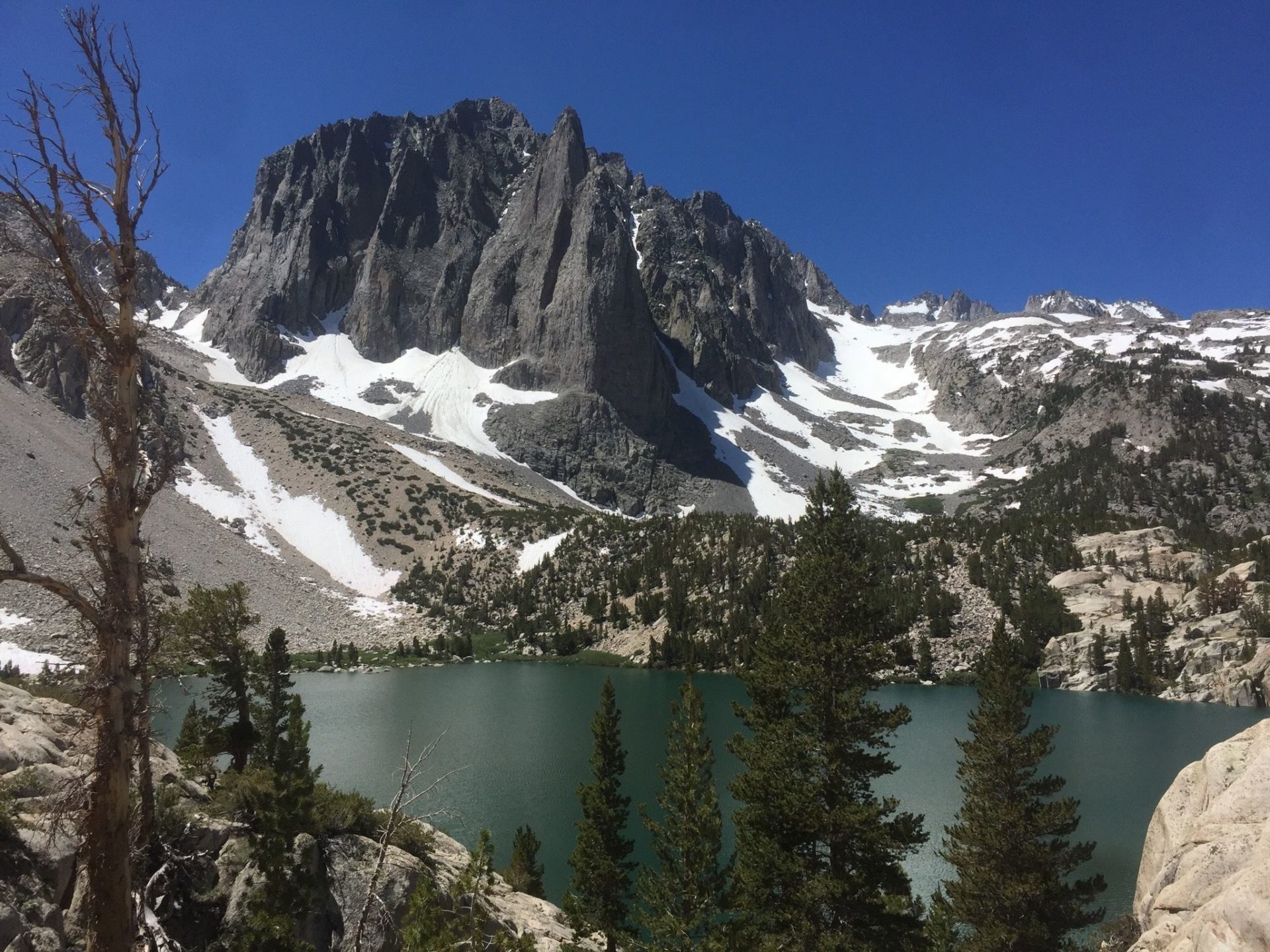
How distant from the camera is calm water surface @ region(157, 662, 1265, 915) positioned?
1109 inches

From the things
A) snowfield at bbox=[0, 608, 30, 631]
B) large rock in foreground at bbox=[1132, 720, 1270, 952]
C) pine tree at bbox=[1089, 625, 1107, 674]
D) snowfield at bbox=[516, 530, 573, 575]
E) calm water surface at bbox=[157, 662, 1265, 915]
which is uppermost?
pine tree at bbox=[1089, 625, 1107, 674]

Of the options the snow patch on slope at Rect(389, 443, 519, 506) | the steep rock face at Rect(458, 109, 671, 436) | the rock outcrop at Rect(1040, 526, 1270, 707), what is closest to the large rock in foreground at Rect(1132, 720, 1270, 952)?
the rock outcrop at Rect(1040, 526, 1270, 707)

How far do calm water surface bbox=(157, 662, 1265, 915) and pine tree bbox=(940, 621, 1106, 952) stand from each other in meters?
7.06

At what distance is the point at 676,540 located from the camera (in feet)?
313

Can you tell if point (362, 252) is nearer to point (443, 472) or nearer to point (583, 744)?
point (443, 472)

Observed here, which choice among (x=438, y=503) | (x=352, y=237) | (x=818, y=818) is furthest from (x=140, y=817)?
(x=352, y=237)

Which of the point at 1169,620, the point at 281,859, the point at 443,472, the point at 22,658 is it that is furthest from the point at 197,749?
the point at 443,472

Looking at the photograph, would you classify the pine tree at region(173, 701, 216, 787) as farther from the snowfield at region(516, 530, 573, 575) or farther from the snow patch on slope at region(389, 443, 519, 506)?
the snow patch on slope at region(389, 443, 519, 506)

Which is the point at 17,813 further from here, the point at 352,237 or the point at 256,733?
the point at 352,237

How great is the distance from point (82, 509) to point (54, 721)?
7.64m

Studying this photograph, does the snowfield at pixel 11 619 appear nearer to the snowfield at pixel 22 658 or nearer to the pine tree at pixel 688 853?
the snowfield at pixel 22 658

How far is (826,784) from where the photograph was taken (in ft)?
43.0

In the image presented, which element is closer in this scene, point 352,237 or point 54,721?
point 54,721

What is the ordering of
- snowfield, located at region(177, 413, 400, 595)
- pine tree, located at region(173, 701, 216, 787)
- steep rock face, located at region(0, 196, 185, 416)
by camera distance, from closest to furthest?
steep rock face, located at region(0, 196, 185, 416)
pine tree, located at region(173, 701, 216, 787)
snowfield, located at region(177, 413, 400, 595)
